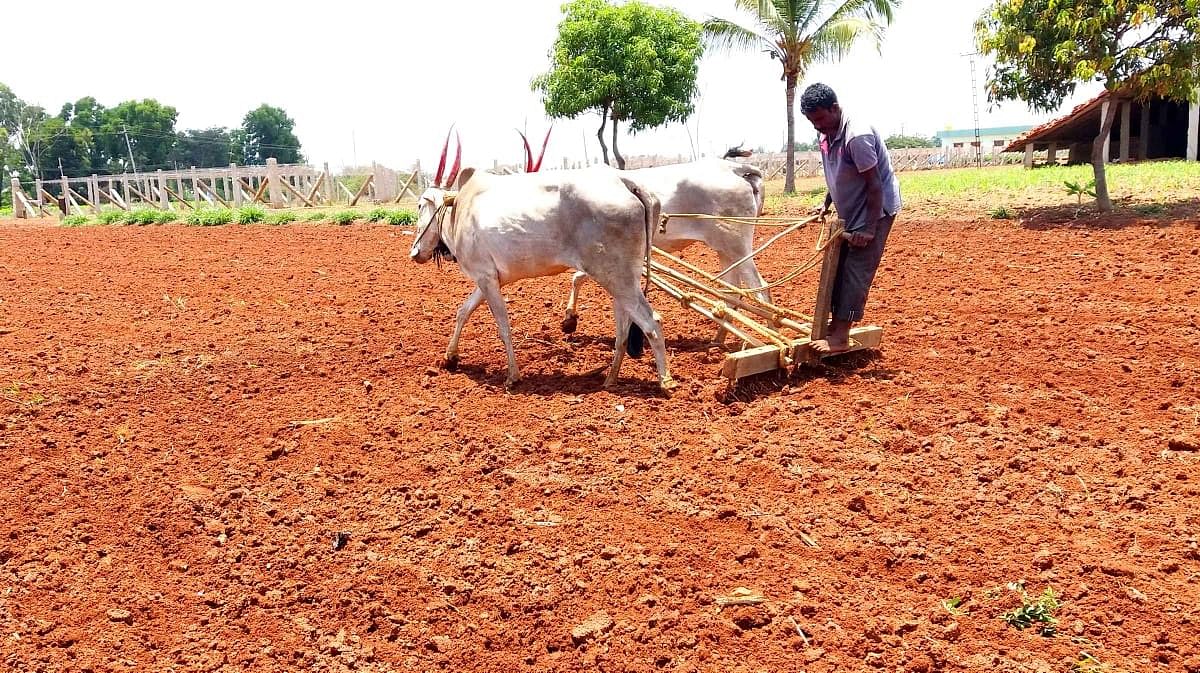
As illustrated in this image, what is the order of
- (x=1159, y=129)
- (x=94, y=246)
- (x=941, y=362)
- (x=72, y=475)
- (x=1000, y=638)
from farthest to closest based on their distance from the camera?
(x=1159, y=129) < (x=94, y=246) < (x=941, y=362) < (x=72, y=475) < (x=1000, y=638)

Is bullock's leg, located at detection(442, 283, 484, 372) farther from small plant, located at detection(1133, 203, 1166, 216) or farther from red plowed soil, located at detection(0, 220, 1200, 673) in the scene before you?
small plant, located at detection(1133, 203, 1166, 216)

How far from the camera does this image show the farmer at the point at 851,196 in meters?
5.17

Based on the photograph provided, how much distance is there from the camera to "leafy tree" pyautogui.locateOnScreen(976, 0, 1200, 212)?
12.0 meters

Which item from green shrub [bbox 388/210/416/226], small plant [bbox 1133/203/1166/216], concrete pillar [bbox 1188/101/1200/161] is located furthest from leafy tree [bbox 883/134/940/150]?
small plant [bbox 1133/203/1166/216]

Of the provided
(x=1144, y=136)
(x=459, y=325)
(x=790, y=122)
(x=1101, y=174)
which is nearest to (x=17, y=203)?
(x=790, y=122)

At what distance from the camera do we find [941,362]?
6047mm

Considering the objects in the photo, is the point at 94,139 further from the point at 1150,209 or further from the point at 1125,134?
the point at 1150,209

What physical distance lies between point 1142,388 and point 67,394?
23.9ft

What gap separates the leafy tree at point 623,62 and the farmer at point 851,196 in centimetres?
1955

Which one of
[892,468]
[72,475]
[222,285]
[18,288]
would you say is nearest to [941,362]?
[892,468]

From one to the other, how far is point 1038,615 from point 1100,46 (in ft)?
39.9

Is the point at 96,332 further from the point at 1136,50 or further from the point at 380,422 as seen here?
the point at 1136,50

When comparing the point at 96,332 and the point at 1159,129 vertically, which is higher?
the point at 1159,129

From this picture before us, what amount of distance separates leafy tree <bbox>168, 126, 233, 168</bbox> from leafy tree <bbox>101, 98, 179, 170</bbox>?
1.40 m
